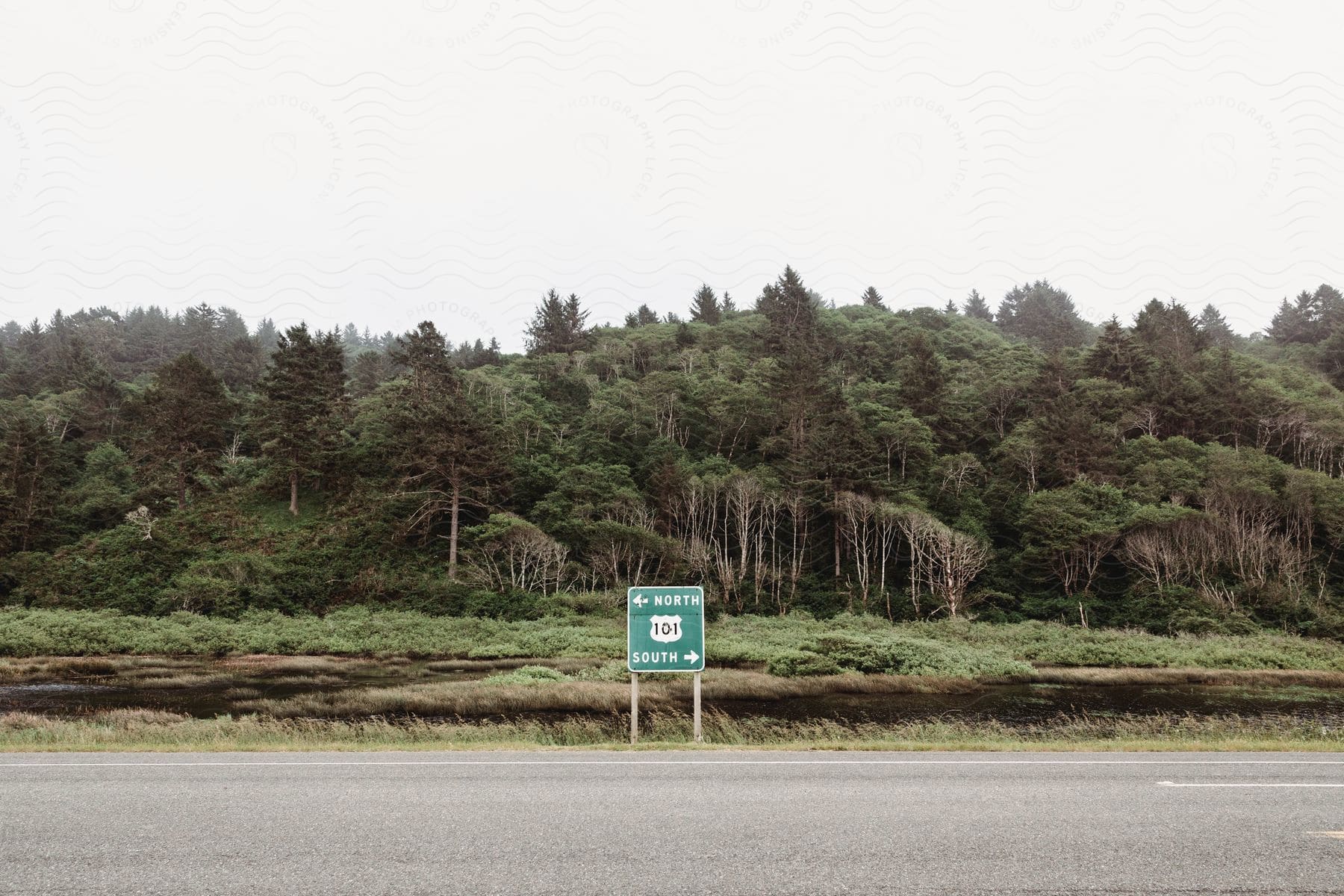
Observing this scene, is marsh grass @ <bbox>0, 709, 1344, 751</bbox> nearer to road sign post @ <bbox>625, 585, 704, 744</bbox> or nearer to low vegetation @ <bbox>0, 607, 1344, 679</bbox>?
road sign post @ <bbox>625, 585, 704, 744</bbox>

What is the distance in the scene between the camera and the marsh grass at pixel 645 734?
14.6 meters

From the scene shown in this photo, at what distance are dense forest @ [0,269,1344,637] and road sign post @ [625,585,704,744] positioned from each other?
3816 centimetres

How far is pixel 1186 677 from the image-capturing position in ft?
117

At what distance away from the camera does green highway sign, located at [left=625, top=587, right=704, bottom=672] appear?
1530cm

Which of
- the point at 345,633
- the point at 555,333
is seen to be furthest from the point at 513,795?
the point at 555,333

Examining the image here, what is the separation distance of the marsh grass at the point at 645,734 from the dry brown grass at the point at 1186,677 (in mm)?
10763

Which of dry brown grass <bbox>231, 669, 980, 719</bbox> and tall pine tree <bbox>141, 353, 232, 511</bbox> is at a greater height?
tall pine tree <bbox>141, 353, 232, 511</bbox>

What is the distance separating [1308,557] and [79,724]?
231 ft

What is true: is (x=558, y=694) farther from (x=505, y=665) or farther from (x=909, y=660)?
(x=909, y=660)

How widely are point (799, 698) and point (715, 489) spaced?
1252 inches

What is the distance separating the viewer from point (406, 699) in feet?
88.3

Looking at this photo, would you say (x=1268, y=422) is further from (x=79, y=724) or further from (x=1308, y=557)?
(x=79, y=724)

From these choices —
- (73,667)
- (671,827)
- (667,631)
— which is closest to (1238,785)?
(671,827)

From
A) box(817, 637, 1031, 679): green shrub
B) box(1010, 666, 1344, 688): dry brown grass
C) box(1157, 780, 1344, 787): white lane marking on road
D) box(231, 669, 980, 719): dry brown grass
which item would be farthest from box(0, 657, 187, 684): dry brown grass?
→ box(1010, 666, 1344, 688): dry brown grass
